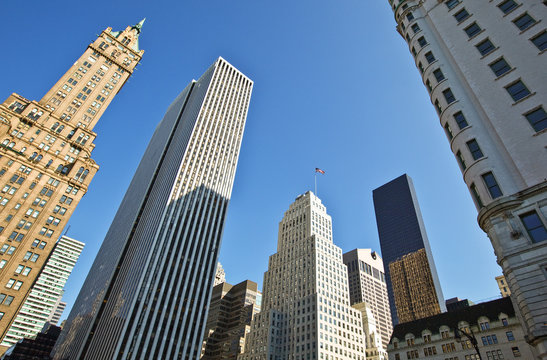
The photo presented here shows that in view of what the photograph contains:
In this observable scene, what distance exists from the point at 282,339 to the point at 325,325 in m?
18.5

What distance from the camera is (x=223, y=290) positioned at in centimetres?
19238

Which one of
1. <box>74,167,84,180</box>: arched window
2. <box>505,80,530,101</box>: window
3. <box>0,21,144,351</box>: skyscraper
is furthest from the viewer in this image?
<box>74,167,84,180</box>: arched window

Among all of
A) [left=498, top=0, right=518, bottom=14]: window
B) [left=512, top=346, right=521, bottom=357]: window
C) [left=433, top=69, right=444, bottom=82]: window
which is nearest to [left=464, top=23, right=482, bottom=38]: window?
[left=498, top=0, right=518, bottom=14]: window

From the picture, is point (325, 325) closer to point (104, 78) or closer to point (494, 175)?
point (494, 175)

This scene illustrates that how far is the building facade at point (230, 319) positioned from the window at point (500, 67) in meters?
141

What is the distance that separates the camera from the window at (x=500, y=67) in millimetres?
36219

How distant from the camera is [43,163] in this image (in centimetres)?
8188

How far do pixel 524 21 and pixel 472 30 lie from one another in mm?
5789

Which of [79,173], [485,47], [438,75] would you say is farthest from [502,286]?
[79,173]

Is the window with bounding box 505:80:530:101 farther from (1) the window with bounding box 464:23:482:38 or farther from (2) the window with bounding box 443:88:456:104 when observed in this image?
(1) the window with bounding box 464:23:482:38

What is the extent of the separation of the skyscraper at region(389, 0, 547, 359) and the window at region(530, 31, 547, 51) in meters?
0.09

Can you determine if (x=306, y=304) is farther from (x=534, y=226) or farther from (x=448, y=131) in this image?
(x=534, y=226)

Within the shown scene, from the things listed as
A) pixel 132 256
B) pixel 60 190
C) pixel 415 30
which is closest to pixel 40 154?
pixel 60 190

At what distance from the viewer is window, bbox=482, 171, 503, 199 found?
30562mm
